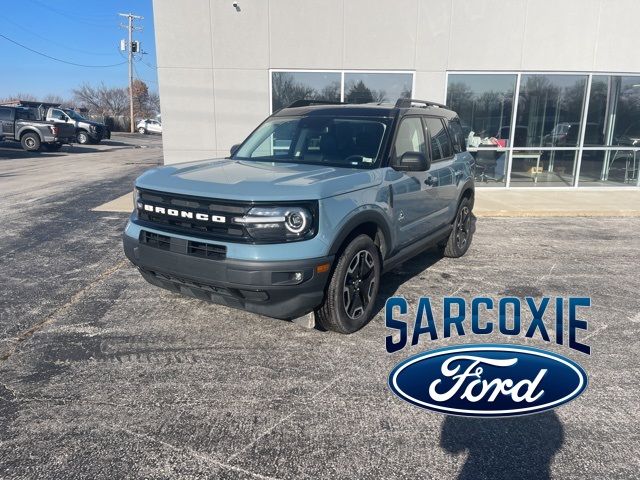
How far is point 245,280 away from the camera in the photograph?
319 cm

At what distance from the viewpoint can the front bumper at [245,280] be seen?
3195mm

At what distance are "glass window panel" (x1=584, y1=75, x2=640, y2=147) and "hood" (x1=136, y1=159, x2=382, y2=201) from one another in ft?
32.8

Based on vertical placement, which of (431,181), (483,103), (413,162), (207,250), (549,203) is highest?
(483,103)

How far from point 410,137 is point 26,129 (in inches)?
959

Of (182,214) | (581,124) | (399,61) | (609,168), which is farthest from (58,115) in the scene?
(182,214)

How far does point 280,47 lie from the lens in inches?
409

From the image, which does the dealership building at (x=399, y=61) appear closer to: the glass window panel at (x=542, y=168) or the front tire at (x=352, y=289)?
the glass window panel at (x=542, y=168)

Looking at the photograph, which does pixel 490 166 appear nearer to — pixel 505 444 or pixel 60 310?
pixel 505 444

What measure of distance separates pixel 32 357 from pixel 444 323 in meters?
3.29

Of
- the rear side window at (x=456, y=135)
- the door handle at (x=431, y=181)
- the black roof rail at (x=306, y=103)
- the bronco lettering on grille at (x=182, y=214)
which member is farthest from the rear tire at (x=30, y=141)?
the door handle at (x=431, y=181)

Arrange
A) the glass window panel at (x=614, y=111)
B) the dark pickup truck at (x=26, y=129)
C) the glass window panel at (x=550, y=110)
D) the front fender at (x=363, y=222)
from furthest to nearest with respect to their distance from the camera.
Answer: the dark pickup truck at (x=26, y=129), the glass window panel at (x=614, y=111), the glass window panel at (x=550, y=110), the front fender at (x=363, y=222)

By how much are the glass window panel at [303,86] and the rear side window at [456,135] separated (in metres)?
5.02

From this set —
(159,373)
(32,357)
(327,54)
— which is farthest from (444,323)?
(327,54)

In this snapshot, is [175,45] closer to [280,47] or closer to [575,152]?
[280,47]
